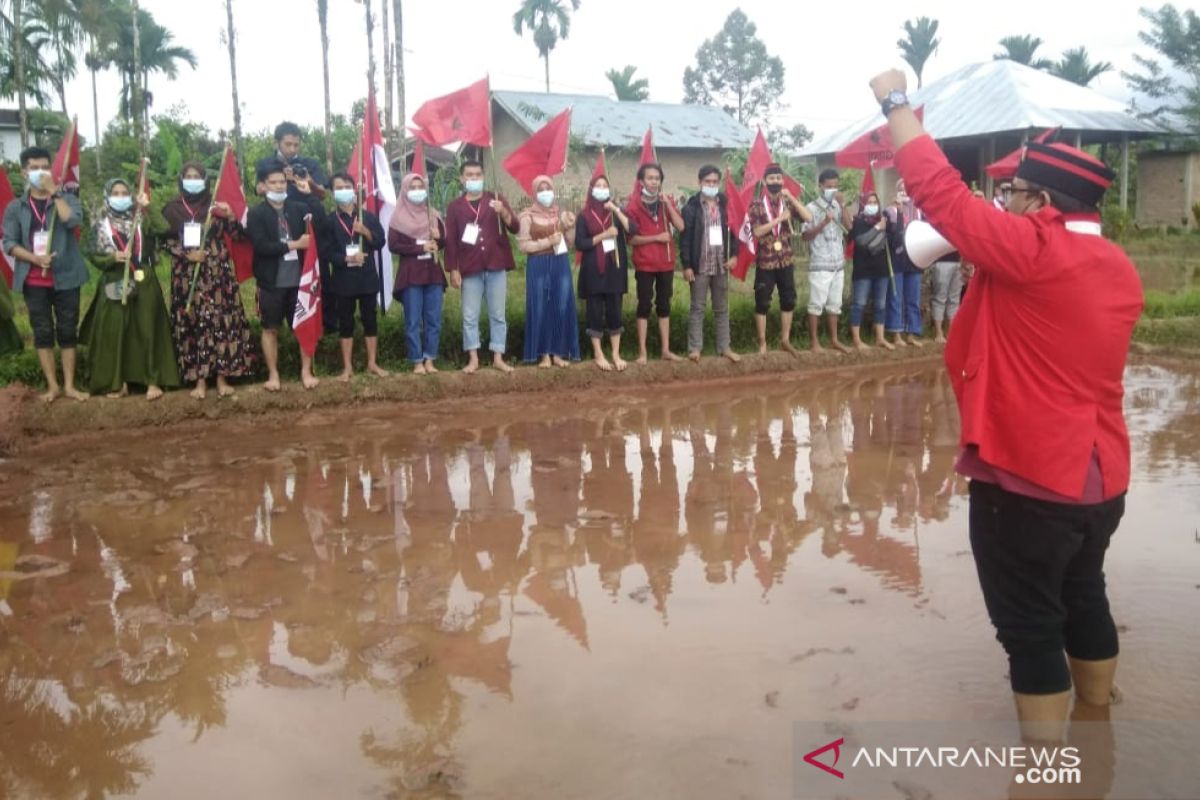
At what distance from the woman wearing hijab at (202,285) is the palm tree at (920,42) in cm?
4446

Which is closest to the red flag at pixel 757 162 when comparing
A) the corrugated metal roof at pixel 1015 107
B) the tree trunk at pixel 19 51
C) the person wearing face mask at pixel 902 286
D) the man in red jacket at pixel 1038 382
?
the person wearing face mask at pixel 902 286

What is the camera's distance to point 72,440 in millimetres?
7711

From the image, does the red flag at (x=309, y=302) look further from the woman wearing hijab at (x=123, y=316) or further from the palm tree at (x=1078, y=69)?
the palm tree at (x=1078, y=69)

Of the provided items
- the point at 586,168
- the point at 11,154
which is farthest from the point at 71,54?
the point at 586,168

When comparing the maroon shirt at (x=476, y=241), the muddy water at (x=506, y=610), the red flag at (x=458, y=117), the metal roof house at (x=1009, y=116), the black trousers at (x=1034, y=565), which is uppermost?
the metal roof house at (x=1009, y=116)

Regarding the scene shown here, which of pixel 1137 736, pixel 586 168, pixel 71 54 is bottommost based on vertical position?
pixel 1137 736

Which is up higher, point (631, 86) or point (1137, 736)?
point (631, 86)

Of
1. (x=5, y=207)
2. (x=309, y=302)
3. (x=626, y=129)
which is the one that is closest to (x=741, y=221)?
(x=309, y=302)

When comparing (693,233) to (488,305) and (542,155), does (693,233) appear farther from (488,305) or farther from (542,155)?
(488,305)

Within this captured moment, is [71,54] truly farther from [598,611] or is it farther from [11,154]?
[598,611]

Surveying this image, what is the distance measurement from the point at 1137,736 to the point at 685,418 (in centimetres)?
518

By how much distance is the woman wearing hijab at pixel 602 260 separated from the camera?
959 cm

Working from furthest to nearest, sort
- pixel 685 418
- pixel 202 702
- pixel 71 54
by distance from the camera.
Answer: pixel 71 54
pixel 685 418
pixel 202 702

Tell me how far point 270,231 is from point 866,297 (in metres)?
6.07
